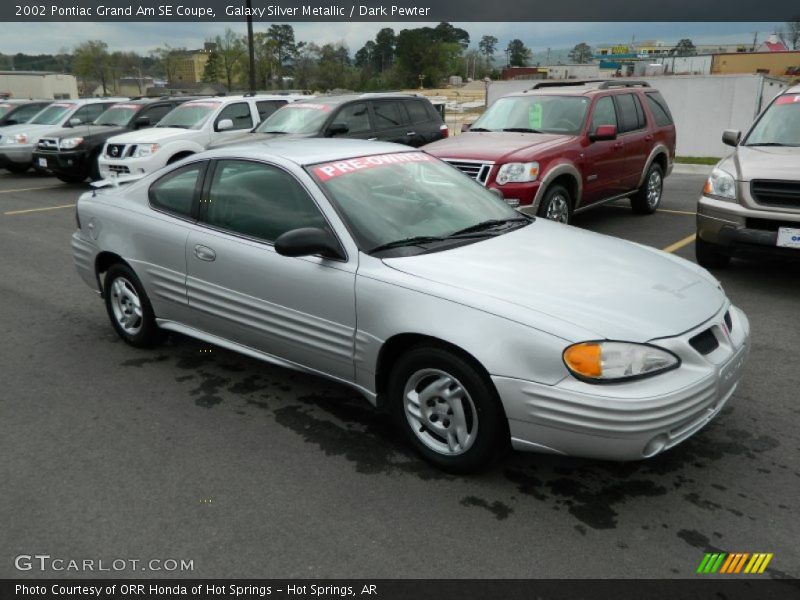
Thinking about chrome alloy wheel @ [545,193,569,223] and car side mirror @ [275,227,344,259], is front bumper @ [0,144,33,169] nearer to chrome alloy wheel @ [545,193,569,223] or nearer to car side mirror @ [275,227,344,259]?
chrome alloy wheel @ [545,193,569,223]

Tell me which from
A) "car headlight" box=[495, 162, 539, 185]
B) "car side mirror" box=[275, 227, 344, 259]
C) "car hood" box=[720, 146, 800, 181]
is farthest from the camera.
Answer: "car headlight" box=[495, 162, 539, 185]

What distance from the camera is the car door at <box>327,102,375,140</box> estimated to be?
11086 millimetres

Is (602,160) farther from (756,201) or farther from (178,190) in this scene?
(178,190)

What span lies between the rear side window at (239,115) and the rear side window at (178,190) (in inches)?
345

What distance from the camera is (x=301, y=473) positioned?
135 inches

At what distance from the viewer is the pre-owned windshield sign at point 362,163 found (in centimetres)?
398

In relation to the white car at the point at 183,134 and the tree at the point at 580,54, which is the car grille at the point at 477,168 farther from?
the tree at the point at 580,54

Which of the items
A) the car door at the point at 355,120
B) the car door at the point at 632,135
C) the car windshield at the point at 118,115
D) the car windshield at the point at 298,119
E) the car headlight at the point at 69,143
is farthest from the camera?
the car windshield at the point at 118,115

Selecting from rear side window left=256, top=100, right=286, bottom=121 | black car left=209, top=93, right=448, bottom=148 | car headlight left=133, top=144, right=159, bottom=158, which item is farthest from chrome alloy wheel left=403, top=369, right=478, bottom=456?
rear side window left=256, top=100, right=286, bottom=121

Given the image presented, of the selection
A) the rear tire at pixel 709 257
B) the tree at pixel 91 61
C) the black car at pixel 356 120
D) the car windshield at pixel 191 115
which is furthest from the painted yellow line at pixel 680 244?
the tree at pixel 91 61

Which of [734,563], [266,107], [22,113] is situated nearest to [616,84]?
[266,107]

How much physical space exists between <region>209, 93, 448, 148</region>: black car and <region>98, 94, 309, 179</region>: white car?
0.92m
